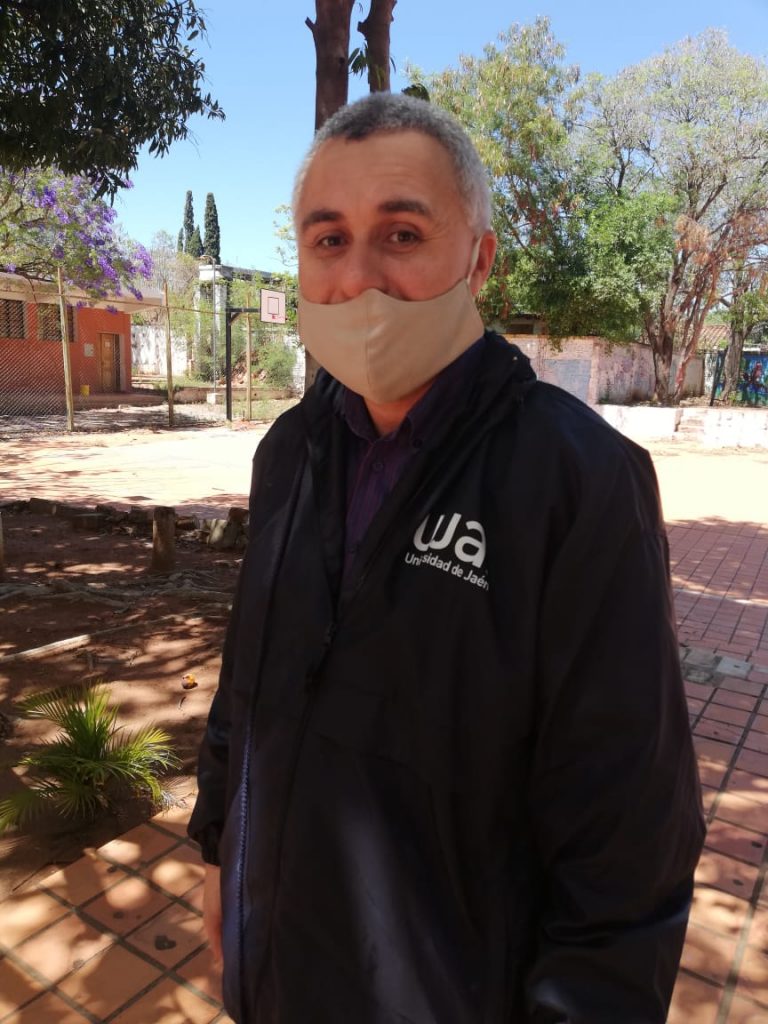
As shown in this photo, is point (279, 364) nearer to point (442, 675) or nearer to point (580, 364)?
point (580, 364)

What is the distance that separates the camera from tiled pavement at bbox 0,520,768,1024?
6.29ft

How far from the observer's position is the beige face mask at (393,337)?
1122 mm

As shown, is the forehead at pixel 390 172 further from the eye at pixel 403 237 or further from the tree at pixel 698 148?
the tree at pixel 698 148

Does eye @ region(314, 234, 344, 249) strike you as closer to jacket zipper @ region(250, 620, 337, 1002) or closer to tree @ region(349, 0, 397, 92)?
jacket zipper @ region(250, 620, 337, 1002)

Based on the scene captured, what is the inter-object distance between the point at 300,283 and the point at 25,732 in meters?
2.77

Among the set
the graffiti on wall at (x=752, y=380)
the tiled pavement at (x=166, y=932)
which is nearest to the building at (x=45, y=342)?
the tiled pavement at (x=166, y=932)

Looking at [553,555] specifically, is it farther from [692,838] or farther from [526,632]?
[692,838]

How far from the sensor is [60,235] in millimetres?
15039

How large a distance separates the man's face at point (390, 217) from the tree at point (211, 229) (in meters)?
56.4

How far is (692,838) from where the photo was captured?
1001 mm

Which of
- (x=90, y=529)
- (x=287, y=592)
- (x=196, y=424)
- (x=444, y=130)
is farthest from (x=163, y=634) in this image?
(x=196, y=424)

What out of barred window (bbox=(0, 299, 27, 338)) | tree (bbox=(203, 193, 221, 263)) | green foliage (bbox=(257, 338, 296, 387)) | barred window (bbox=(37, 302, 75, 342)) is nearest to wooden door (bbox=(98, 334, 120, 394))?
barred window (bbox=(37, 302, 75, 342))

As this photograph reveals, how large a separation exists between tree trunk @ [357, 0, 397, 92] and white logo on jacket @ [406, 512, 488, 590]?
11.7 feet

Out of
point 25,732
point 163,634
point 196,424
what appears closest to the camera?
point 25,732
